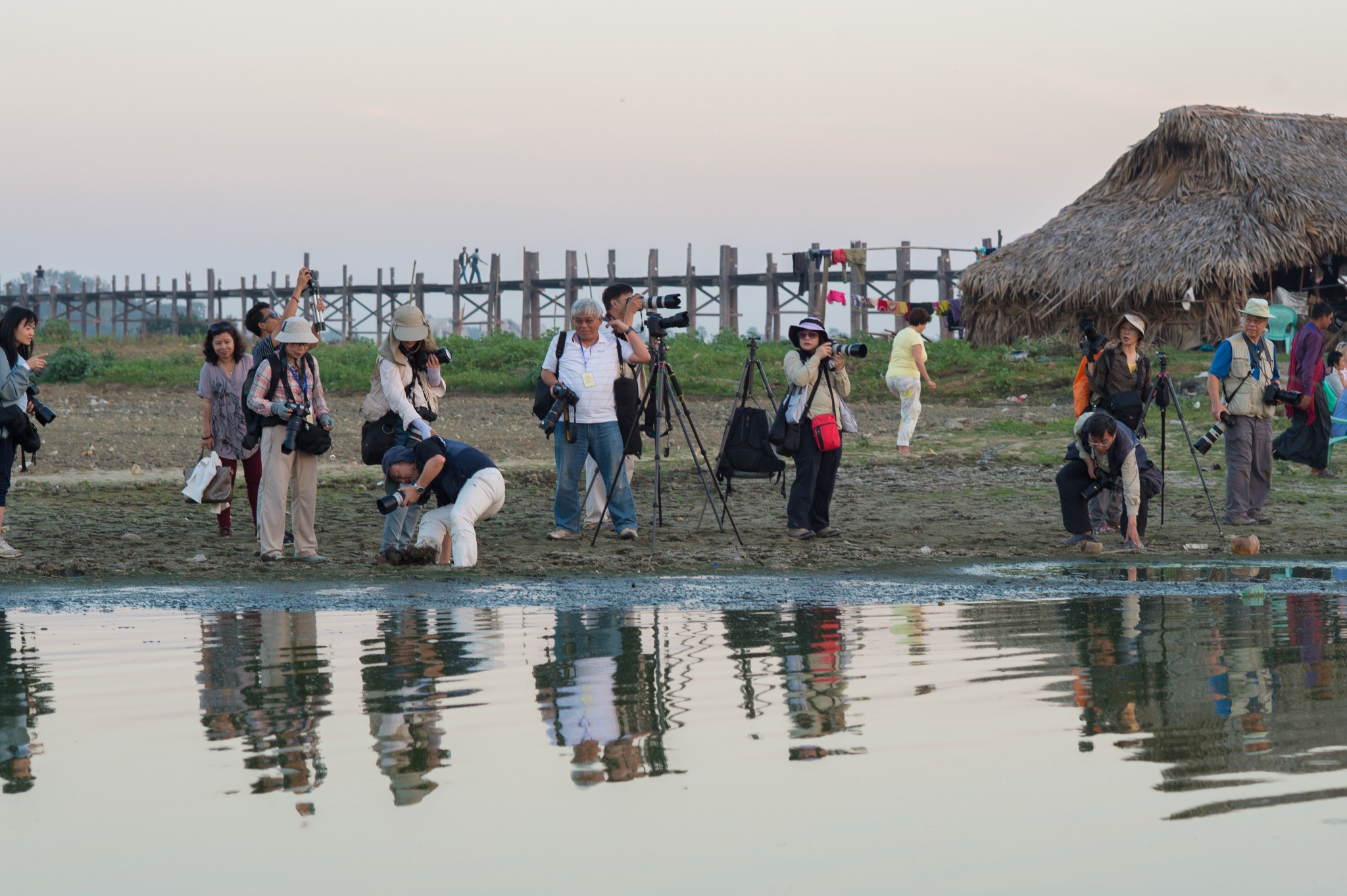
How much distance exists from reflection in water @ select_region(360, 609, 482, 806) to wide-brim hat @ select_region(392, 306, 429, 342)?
2.22 m

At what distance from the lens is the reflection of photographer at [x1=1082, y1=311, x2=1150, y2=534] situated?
31.4ft

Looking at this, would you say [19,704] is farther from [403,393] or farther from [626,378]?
[626,378]

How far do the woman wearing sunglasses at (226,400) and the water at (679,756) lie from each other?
3450 mm

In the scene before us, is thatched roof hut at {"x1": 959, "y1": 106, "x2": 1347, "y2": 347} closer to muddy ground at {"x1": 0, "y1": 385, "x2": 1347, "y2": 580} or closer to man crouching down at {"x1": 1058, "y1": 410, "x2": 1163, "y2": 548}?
muddy ground at {"x1": 0, "y1": 385, "x2": 1347, "y2": 580}

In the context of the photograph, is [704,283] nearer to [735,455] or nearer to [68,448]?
[68,448]

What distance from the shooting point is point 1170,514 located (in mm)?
11148

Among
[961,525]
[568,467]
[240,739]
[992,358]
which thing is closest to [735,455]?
[568,467]

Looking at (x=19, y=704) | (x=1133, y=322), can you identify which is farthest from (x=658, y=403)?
(x=19, y=704)

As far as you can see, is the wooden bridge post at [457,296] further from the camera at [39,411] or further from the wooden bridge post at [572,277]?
the camera at [39,411]

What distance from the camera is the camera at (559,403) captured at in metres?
9.53

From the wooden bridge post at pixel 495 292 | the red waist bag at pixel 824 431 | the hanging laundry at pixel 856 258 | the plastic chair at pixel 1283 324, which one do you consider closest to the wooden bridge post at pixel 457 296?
the wooden bridge post at pixel 495 292

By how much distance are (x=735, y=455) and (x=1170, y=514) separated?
3587mm

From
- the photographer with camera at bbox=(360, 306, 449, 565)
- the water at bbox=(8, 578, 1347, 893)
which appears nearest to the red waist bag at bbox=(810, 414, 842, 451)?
the photographer with camera at bbox=(360, 306, 449, 565)

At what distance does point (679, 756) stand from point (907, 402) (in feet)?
39.2
